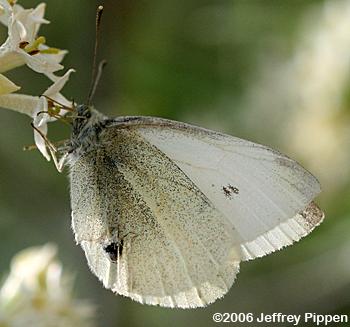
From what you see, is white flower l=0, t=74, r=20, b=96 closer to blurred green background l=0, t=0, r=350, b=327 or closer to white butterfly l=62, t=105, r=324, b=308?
white butterfly l=62, t=105, r=324, b=308

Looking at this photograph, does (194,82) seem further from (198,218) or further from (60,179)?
(198,218)

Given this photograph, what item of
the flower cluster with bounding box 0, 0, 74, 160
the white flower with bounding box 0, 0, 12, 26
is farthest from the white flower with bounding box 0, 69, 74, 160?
the white flower with bounding box 0, 0, 12, 26

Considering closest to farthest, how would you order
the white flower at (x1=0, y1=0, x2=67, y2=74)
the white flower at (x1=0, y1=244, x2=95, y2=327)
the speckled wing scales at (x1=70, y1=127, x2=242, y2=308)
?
the white flower at (x1=0, y1=0, x2=67, y2=74)
the speckled wing scales at (x1=70, y1=127, x2=242, y2=308)
the white flower at (x1=0, y1=244, x2=95, y2=327)

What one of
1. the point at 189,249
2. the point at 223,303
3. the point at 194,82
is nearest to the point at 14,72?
the point at 194,82

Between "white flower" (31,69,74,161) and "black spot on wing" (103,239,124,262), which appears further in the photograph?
"black spot on wing" (103,239,124,262)

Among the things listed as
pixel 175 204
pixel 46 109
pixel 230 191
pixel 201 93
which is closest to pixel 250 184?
pixel 230 191

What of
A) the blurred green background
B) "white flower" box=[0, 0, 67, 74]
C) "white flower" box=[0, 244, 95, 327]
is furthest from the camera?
the blurred green background
